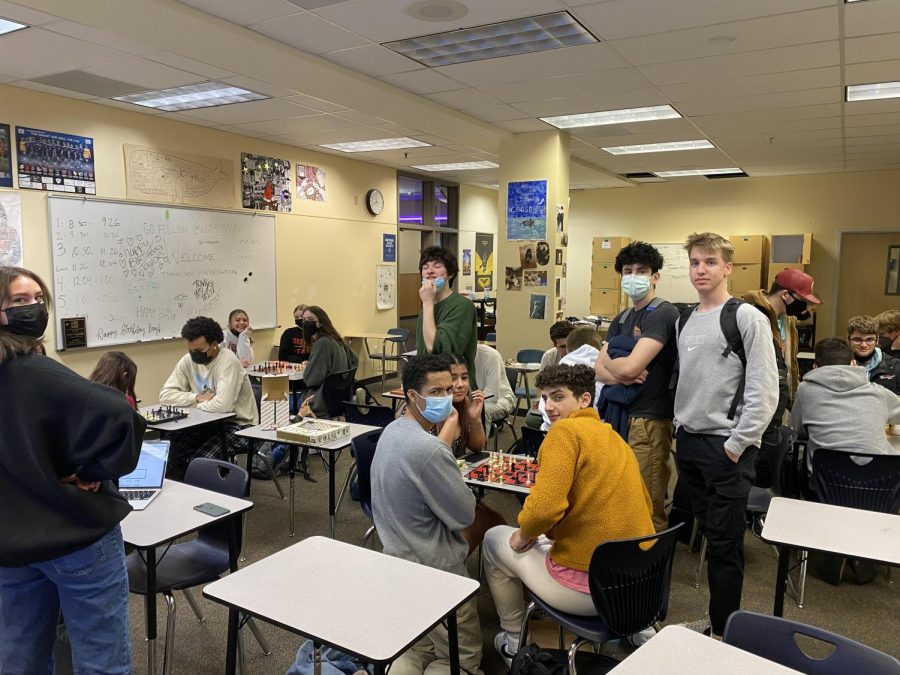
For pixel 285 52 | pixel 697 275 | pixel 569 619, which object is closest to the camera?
pixel 569 619

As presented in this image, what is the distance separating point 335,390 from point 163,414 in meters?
1.40

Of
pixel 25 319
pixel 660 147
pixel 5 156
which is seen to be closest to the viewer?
pixel 25 319

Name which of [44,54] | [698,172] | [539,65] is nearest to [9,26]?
[44,54]

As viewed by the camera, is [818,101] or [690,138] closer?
[818,101]

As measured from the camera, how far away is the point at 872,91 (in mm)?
5066

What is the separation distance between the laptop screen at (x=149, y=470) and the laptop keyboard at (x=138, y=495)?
2 cm

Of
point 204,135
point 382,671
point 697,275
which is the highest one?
point 204,135

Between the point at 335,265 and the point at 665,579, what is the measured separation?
648 cm

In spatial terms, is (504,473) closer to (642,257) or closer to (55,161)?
(642,257)

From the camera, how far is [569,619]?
7.07 ft

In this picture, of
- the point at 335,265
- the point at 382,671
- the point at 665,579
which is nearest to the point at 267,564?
the point at 382,671

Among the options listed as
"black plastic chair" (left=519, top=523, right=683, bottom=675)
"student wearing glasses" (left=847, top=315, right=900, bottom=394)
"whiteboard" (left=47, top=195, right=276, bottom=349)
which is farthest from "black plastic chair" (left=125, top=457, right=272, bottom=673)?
"student wearing glasses" (left=847, top=315, right=900, bottom=394)

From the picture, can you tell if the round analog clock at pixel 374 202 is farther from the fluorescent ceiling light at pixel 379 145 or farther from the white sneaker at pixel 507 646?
the white sneaker at pixel 507 646

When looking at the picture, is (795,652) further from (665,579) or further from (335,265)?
(335,265)
